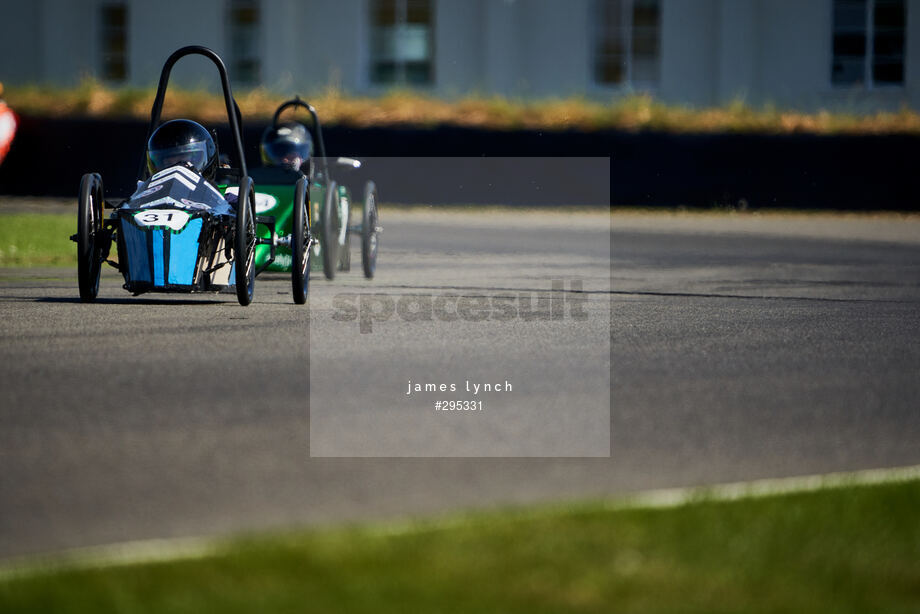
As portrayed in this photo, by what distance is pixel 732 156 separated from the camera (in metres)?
24.1

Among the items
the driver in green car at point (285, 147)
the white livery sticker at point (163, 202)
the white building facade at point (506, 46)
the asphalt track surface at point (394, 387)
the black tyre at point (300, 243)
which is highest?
the white building facade at point (506, 46)

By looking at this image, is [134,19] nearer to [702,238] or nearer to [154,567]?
[702,238]

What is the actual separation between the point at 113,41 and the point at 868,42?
14.8 m

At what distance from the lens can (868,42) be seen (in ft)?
97.8

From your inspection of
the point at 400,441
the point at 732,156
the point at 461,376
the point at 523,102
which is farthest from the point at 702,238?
the point at 400,441

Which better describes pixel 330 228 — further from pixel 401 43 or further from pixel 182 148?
pixel 401 43

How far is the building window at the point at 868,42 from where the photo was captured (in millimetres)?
29719

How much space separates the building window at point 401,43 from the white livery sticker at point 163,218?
21.2 meters

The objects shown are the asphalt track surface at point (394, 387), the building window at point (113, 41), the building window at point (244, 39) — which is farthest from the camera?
the building window at point (113, 41)

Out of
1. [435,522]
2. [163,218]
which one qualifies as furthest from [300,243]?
[435,522]

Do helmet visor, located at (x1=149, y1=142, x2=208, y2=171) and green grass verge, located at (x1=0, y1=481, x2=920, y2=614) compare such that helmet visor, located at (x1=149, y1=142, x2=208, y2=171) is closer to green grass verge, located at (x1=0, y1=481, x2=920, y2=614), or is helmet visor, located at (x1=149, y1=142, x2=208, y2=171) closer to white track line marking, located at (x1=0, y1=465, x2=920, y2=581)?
white track line marking, located at (x1=0, y1=465, x2=920, y2=581)

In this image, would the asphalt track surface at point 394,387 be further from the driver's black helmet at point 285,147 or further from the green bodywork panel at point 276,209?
the driver's black helmet at point 285,147

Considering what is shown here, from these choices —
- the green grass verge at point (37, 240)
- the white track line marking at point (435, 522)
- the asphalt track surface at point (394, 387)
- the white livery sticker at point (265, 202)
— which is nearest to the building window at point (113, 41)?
the green grass verge at point (37, 240)

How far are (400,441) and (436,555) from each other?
1703mm
